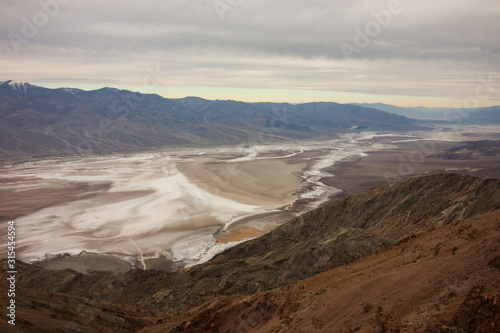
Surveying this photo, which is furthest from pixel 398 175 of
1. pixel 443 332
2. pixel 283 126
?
pixel 283 126

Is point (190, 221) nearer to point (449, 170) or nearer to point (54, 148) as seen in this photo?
point (449, 170)

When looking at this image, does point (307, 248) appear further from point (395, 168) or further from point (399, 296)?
point (395, 168)

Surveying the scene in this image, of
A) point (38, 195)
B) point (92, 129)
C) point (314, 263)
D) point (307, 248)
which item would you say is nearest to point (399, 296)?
point (314, 263)

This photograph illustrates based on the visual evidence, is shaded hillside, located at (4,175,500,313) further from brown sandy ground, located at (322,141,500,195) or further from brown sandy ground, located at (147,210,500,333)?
brown sandy ground, located at (322,141,500,195)

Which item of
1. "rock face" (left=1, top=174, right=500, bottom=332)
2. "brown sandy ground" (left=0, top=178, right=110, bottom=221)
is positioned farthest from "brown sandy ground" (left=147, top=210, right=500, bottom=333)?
"brown sandy ground" (left=0, top=178, right=110, bottom=221)

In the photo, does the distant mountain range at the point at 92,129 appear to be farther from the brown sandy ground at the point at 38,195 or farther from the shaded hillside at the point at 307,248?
the shaded hillside at the point at 307,248

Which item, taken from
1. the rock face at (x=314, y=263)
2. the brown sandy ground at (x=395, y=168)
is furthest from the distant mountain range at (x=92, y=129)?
the rock face at (x=314, y=263)
